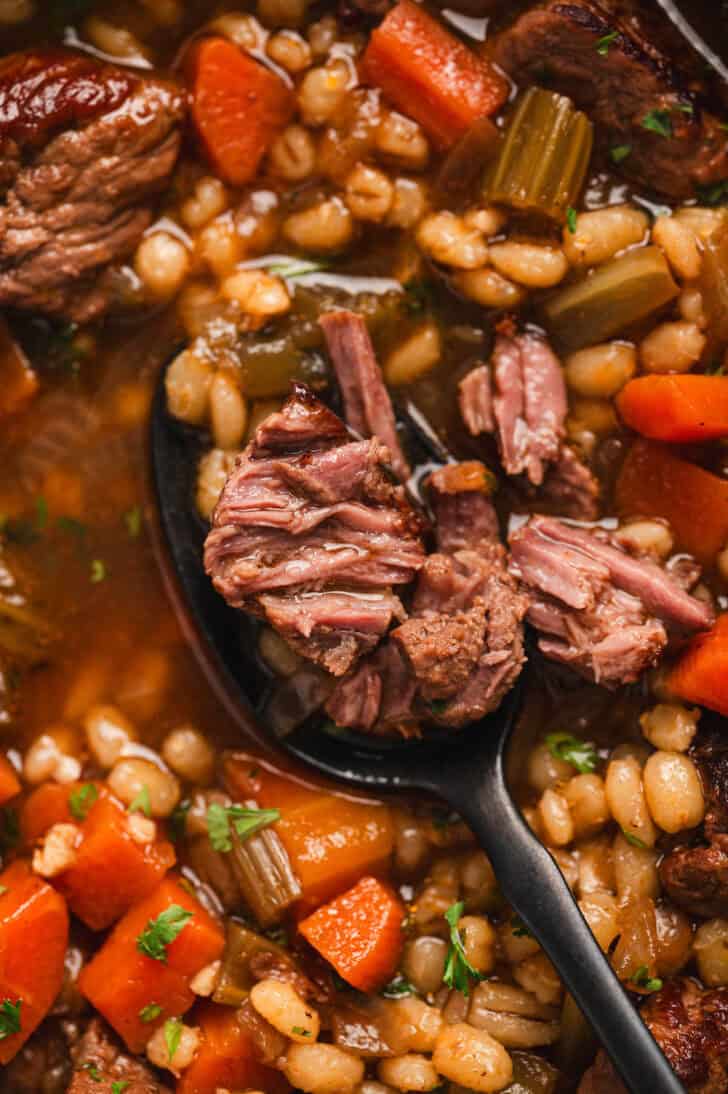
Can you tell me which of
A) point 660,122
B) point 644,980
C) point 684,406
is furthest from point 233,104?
point 644,980

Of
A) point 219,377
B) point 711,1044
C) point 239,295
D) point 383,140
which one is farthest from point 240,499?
point 711,1044

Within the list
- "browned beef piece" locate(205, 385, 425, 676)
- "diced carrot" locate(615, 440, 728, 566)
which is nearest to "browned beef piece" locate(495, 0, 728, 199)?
"diced carrot" locate(615, 440, 728, 566)

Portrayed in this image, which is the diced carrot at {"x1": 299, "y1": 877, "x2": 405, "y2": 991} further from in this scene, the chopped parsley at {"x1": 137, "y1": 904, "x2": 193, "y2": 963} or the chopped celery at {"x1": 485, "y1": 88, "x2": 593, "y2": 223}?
the chopped celery at {"x1": 485, "y1": 88, "x2": 593, "y2": 223}

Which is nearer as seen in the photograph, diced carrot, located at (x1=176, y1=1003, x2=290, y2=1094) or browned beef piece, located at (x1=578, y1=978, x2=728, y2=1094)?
browned beef piece, located at (x1=578, y1=978, x2=728, y2=1094)

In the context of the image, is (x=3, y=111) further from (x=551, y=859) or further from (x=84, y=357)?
(x=551, y=859)

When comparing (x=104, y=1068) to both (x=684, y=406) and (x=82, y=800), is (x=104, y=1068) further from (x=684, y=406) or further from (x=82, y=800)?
(x=684, y=406)
